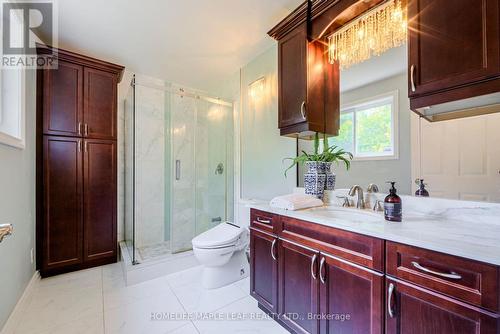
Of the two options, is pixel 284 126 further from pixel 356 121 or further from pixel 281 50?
pixel 281 50

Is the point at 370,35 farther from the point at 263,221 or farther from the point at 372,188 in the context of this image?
the point at 263,221

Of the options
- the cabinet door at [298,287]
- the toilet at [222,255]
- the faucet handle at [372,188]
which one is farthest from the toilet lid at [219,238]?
the faucet handle at [372,188]

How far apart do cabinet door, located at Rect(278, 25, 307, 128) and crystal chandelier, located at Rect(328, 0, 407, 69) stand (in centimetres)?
24

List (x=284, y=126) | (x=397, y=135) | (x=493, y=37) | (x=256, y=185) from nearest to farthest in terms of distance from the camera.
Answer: (x=493, y=37) → (x=397, y=135) → (x=284, y=126) → (x=256, y=185)

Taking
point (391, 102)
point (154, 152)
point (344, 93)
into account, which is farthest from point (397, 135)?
point (154, 152)

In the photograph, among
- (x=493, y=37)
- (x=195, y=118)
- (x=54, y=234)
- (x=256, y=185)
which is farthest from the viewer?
(x=195, y=118)

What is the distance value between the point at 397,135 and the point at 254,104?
5.16 feet

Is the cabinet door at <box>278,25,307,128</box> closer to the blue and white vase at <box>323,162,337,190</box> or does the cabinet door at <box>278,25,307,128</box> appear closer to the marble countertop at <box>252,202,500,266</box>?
the blue and white vase at <box>323,162,337,190</box>

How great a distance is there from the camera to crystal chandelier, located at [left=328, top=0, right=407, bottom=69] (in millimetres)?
1397

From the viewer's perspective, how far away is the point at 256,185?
255 cm

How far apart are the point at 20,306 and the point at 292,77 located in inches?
109

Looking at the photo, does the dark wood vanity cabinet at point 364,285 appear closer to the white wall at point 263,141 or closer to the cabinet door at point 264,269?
the cabinet door at point 264,269

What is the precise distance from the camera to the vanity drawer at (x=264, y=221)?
1.51 m

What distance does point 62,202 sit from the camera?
2.21 meters
